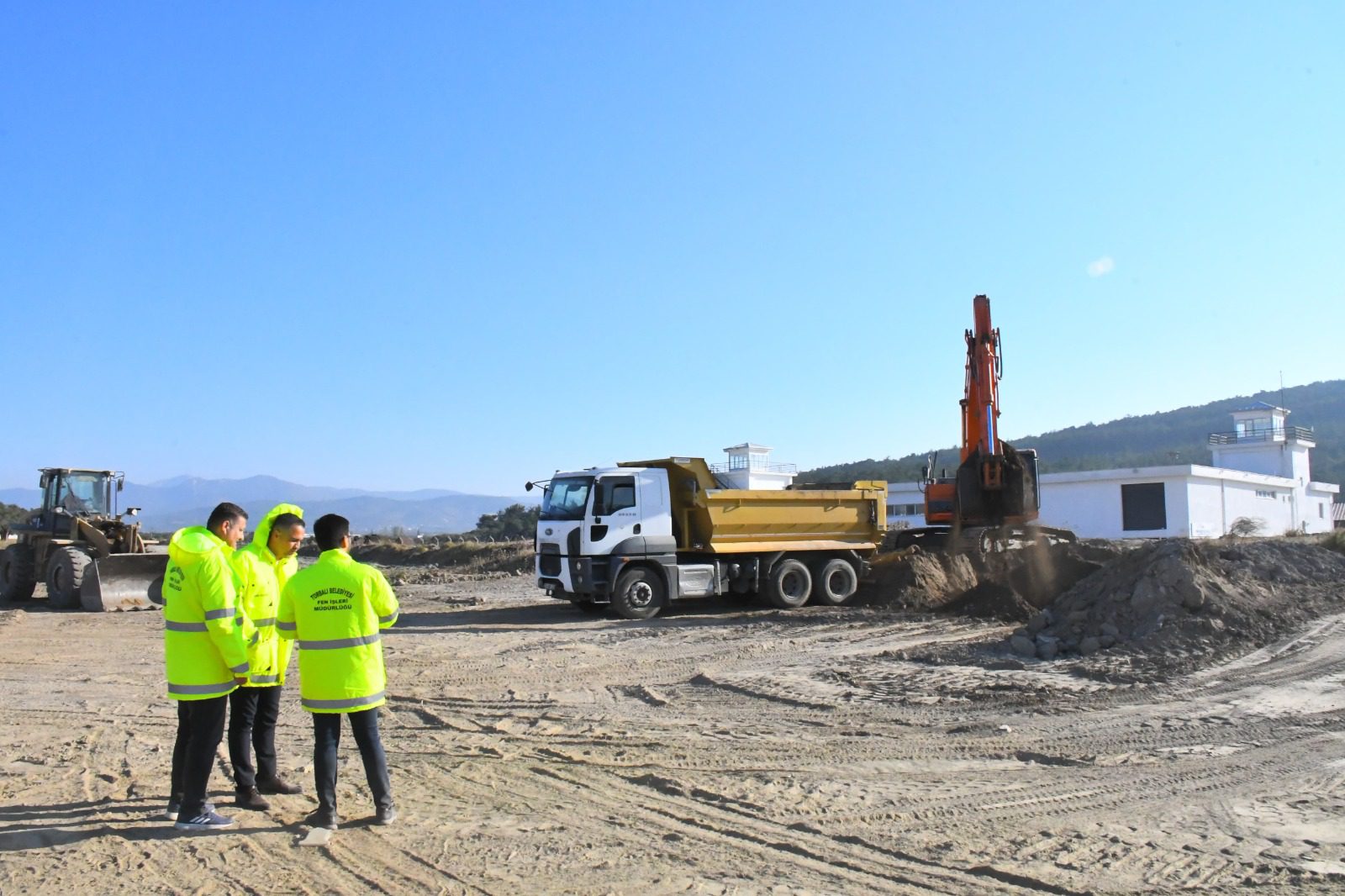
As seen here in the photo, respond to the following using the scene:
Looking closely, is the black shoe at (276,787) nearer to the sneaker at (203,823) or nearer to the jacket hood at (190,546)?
the sneaker at (203,823)

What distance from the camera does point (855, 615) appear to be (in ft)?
54.2

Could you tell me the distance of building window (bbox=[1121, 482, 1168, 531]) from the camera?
37906 millimetres

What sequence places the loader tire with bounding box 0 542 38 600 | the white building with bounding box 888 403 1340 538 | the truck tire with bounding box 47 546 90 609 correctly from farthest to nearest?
the white building with bounding box 888 403 1340 538 < the loader tire with bounding box 0 542 38 600 < the truck tire with bounding box 47 546 90 609

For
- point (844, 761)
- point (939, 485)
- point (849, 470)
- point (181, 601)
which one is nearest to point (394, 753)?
point (181, 601)

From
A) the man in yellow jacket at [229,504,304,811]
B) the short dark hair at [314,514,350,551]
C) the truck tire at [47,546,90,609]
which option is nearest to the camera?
the short dark hair at [314,514,350,551]

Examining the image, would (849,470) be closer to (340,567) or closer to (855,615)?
(855,615)

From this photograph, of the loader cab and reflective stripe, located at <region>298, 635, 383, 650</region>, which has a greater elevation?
the loader cab

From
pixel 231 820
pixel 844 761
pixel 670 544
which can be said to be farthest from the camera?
pixel 670 544

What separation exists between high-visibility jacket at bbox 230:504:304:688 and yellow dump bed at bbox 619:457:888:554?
11251 mm

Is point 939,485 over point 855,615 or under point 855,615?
over

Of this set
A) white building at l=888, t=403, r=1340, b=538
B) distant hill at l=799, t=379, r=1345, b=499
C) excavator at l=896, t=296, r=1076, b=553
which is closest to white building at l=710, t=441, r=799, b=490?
white building at l=888, t=403, r=1340, b=538

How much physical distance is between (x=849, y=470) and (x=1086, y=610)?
98700mm

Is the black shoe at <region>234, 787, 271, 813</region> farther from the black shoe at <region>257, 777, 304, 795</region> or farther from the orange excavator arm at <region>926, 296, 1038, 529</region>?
the orange excavator arm at <region>926, 296, 1038, 529</region>

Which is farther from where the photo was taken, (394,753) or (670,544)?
(670,544)
